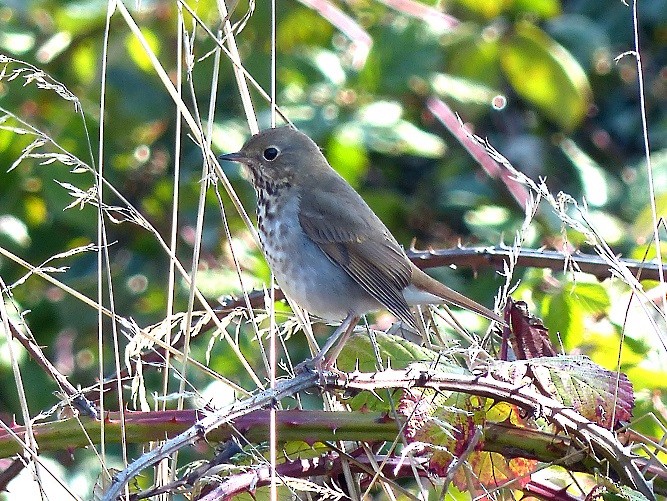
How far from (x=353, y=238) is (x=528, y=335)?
131 centimetres

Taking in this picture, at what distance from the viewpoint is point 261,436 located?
172cm

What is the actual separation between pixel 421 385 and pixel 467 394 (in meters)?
0.18

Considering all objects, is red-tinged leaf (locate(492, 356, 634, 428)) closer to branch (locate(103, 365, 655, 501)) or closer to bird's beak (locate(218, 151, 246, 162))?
branch (locate(103, 365, 655, 501))

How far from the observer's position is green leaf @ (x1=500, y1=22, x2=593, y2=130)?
4.00 meters

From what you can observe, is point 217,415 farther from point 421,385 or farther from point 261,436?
point 421,385

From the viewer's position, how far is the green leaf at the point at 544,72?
400 cm

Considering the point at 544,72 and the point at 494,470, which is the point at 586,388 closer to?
the point at 494,470

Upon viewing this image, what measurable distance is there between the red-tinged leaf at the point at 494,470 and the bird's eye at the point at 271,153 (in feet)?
5.36

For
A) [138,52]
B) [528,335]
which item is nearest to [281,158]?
[138,52]

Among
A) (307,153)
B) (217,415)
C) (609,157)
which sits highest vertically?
(217,415)

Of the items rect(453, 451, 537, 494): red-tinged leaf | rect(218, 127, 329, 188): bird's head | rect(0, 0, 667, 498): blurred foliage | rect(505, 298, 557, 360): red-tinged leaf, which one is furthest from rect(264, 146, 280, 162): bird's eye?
rect(453, 451, 537, 494): red-tinged leaf

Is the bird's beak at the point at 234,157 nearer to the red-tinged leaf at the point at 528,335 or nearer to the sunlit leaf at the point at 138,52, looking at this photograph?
the sunlit leaf at the point at 138,52

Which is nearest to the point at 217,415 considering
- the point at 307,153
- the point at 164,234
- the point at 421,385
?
the point at 421,385

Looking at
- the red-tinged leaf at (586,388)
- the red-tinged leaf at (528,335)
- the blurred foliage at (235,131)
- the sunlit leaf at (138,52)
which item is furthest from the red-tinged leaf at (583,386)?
the sunlit leaf at (138,52)
